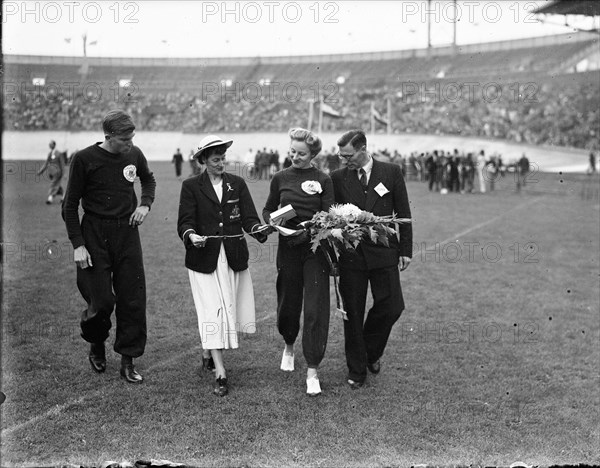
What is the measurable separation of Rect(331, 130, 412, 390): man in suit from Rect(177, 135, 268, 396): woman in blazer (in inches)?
29.0

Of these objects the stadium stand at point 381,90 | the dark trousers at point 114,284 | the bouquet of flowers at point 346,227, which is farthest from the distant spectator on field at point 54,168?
the stadium stand at point 381,90

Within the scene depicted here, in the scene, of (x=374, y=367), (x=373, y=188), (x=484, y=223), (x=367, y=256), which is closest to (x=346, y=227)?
(x=367, y=256)

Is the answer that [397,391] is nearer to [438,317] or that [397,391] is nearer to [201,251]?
[201,251]

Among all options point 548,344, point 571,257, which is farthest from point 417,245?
point 548,344

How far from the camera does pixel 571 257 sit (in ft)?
41.0

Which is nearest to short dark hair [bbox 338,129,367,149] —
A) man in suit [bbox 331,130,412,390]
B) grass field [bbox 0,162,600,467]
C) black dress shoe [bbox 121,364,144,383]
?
man in suit [bbox 331,130,412,390]

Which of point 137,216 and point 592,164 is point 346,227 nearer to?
point 137,216

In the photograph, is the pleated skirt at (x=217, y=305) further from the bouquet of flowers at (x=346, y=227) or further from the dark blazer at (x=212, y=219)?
the bouquet of flowers at (x=346, y=227)

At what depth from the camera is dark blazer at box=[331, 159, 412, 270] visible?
18.4 feet

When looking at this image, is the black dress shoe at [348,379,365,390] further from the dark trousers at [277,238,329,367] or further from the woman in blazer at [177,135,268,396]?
the woman in blazer at [177,135,268,396]

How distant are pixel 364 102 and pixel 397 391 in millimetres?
45324

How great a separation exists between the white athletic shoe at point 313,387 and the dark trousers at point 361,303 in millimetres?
367

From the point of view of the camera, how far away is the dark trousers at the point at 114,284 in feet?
17.8

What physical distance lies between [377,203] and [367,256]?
1.37 ft
